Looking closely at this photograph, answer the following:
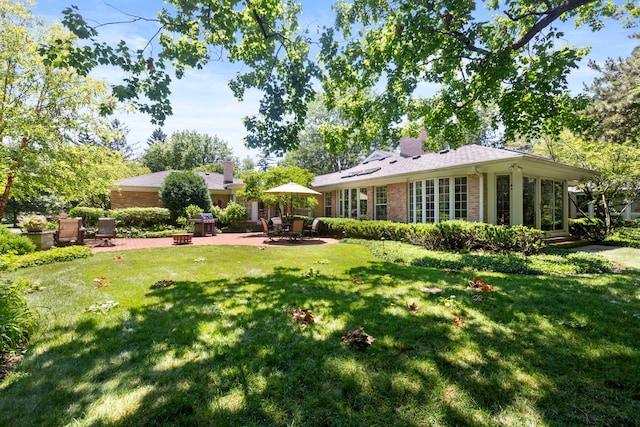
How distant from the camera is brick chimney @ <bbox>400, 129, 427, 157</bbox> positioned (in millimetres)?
18547

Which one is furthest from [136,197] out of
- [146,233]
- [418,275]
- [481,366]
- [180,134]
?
[180,134]

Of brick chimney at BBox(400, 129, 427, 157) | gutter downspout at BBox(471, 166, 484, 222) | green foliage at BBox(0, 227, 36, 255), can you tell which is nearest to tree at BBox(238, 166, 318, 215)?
brick chimney at BBox(400, 129, 427, 157)

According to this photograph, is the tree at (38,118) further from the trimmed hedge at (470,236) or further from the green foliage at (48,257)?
the trimmed hedge at (470,236)

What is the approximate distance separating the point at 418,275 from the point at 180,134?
46.6m

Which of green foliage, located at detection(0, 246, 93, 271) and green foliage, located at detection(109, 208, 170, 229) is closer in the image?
green foliage, located at detection(0, 246, 93, 271)

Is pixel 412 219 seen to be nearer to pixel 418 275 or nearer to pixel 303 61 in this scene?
pixel 418 275

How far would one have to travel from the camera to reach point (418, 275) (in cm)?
641

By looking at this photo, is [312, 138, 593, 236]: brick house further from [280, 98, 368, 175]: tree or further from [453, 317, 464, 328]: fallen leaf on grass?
[280, 98, 368, 175]: tree

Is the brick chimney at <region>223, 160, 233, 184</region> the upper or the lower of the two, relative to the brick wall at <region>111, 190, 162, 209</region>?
upper

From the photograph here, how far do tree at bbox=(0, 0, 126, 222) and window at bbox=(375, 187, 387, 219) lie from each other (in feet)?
44.9

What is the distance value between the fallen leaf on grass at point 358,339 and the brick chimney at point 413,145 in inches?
666

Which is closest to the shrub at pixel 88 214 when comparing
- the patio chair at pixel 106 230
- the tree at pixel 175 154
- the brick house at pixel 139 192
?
the brick house at pixel 139 192

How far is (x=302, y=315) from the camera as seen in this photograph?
3.92m

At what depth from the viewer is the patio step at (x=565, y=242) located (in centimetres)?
1184
